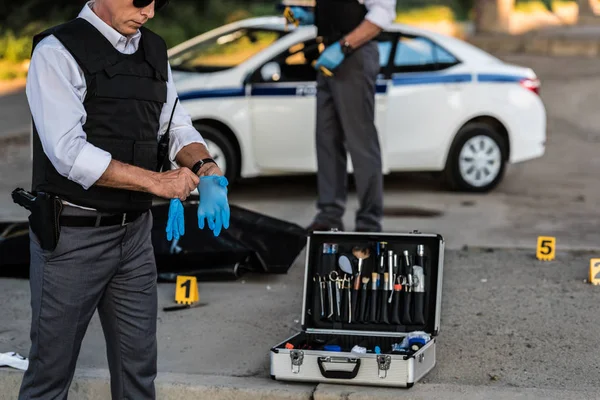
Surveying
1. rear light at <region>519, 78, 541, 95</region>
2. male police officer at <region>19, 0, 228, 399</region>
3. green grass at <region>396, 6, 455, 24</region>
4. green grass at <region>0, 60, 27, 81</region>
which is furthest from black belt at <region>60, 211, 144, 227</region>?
green grass at <region>396, 6, 455, 24</region>

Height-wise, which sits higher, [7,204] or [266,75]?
[266,75]

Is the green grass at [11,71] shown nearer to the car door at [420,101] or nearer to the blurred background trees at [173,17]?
the blurred background trees at [173,17]

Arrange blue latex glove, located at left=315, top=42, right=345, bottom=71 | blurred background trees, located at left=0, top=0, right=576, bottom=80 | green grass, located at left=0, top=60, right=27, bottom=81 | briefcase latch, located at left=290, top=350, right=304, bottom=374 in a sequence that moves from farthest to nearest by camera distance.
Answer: blurred background trees, located at left=0, top=0, right=576, bottom=80 → green grass, located at left=0, top=60, right=27, bottom=81 → blue latex glove, located at left=315, top=42, right=345, bottom=71 → briefcase latch, located at left=290, top=350, right=304, bottom=374

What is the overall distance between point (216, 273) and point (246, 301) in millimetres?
371

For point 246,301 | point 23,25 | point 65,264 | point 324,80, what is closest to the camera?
point 65,264

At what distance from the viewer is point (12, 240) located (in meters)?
6.68

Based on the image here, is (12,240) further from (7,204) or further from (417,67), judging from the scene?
(417,67)

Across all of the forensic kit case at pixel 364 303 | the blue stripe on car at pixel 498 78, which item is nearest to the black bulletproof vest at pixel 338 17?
the forensic kit case at pixel 364 303

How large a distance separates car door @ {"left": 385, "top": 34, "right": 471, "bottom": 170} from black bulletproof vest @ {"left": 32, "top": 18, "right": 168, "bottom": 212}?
211 inches

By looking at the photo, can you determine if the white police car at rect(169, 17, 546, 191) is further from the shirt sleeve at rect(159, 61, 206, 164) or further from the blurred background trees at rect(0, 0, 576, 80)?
the blurred background trees at rect(0, 0, 576, 80)

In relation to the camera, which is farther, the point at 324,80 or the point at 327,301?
the point at 324,80

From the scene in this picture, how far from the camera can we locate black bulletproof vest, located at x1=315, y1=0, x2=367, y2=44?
714 centimetres

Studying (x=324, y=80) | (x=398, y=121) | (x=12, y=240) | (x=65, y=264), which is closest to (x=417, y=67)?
(x=398, y=121)

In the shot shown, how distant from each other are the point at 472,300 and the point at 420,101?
10.8 feet
